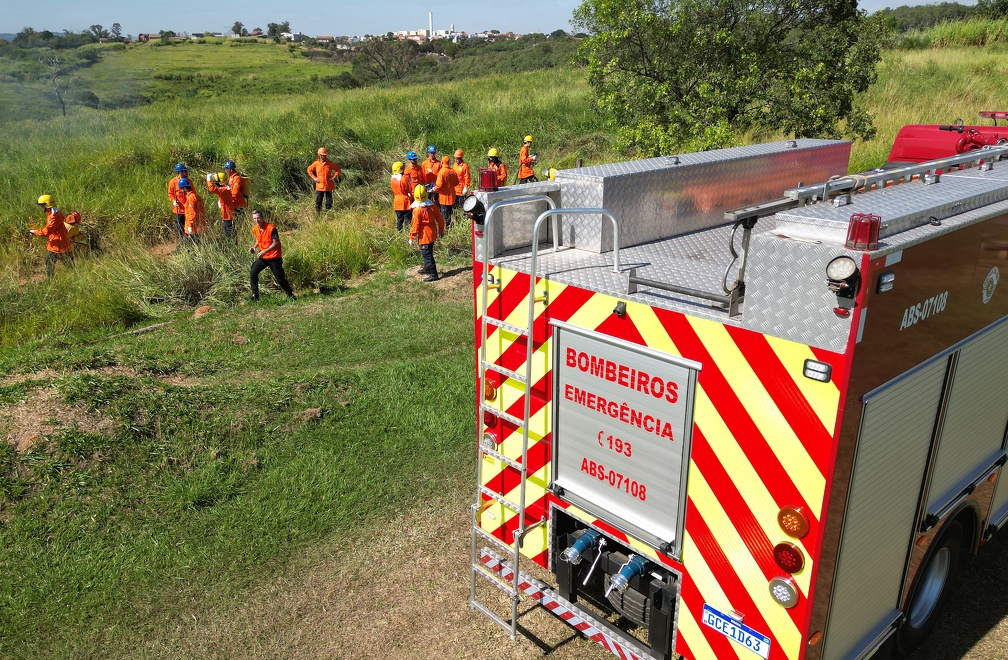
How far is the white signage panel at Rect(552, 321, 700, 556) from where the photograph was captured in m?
3.44

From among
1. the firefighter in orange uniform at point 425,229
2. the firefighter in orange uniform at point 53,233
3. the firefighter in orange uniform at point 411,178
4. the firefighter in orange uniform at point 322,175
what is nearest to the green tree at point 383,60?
the firefighter in orange uniform at point 322,175

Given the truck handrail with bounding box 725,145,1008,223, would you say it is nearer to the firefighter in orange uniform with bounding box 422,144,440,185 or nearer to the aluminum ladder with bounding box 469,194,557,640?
the aluminum ladder with bounding box 469,194,557,640

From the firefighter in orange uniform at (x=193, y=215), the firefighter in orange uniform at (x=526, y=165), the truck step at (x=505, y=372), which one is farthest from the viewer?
the firefighter in orange uniform at (x=526, y=165)

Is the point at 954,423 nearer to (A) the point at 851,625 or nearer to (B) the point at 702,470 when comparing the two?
(A) the point at 851,625

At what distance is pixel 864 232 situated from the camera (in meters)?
2.68

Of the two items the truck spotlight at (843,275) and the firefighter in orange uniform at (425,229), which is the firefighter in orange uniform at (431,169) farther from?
the truck spotlight at (843,275)

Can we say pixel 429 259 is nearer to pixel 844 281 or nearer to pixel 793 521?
pixel 793 521

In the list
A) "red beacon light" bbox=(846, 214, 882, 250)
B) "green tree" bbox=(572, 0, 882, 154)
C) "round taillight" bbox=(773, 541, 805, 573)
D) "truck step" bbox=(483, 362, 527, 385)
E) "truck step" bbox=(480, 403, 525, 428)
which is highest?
"green tree" bbox=(572, 0, 882, 154)

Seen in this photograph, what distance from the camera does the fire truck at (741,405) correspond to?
2938 millimetres

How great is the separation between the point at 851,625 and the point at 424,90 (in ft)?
102

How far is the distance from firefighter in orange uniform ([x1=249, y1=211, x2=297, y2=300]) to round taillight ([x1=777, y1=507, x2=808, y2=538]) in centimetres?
926

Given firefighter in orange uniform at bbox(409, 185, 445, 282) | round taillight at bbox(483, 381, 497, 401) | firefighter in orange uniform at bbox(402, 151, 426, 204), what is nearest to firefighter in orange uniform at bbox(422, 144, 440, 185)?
firefighter in orange uniform at bbox(402, 151, 426, 204)

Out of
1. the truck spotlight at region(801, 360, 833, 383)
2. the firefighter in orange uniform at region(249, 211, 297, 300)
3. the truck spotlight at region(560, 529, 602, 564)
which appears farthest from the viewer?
the firefighter in orange uniform at region(249, 211, 297, 300)

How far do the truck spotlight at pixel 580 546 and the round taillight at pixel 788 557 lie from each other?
1.10 metres
